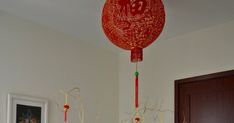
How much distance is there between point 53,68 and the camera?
2.81 m

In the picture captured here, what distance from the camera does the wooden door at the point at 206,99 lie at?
2572 millimetres

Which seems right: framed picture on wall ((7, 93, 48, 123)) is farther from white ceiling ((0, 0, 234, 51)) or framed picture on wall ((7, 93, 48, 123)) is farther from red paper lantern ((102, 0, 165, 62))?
red paper lantern ((102, 0, 165, 62))

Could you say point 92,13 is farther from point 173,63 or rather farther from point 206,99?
point 206,99

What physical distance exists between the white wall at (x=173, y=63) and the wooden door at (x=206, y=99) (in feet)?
0.17

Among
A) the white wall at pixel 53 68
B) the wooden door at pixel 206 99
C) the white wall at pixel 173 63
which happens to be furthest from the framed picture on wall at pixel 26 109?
the wooden door at pixel 206 99

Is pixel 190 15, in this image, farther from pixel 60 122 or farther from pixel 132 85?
pixel 60 122

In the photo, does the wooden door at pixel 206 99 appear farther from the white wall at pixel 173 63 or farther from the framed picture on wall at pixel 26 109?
the framed picture on wall at pixel 26 109

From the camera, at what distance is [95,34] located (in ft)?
9.75

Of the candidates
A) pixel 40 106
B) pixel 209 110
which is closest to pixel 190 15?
pixel 209 110

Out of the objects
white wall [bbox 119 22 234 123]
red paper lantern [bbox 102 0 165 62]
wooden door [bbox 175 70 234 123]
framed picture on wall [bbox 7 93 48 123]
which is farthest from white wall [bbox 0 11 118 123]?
red paper lantern [bbox 102 0 165 62]

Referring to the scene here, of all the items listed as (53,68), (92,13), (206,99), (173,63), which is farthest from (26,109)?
(206,99)

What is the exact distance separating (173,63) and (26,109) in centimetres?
122

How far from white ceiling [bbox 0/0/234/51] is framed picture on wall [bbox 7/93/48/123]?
60 cm

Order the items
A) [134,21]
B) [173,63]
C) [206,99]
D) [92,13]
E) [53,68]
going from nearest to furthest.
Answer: [134,21], [92,13], [206,99], [53,68], [173,63]
